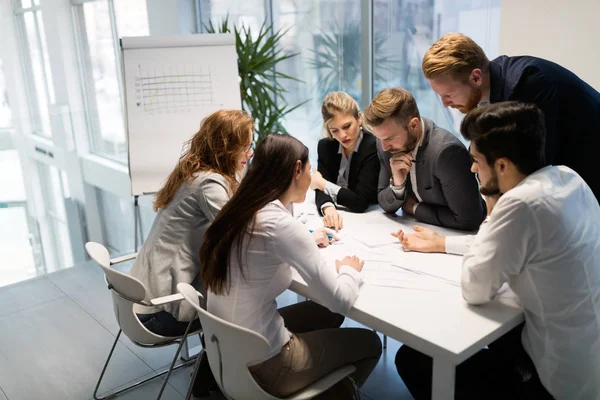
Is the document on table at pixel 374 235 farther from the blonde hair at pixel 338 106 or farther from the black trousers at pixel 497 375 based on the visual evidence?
the blonde hair at pixel 338 106

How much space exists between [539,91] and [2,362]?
9.56 ft

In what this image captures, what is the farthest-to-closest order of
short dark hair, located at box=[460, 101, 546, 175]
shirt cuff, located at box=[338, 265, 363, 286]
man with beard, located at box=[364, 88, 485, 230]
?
man with beard, located at box=[364, 88, 485, 230] → shirt cuff, located at box=[338, 265, 363, 286] → short dark hair, located at box=[460, 101, 546, 175]

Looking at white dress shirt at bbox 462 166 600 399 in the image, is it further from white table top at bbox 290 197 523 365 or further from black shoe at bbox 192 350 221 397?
black shoe at bbox 192 350 221 397

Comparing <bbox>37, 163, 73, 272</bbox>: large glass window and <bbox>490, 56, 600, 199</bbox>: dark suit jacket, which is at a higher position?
<bbox>490, 56, 600, 199</bbox>: dark suit jacket

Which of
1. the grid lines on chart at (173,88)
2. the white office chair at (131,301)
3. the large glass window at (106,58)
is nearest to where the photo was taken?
the white office chair at (131,301)

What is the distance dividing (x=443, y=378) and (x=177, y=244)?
1.17m

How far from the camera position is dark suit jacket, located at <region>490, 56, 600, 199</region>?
2.00 meters

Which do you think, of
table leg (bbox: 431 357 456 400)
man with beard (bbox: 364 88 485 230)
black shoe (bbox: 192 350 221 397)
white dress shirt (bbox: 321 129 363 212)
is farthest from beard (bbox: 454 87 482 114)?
black shoe (bbox: 192 350 221 397)

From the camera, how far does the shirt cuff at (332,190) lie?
2.58 metres

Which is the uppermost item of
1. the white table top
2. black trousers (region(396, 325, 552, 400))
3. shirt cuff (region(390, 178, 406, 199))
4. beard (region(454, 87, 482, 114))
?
beard (region(454, 87, 482, 114))

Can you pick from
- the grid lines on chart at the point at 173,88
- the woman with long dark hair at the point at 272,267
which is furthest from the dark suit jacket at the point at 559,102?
the grid lines on chart at the point at 173,88

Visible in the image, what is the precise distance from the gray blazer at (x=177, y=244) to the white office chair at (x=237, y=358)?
1.47ft

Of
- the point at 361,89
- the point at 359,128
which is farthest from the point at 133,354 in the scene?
the point at 361,89

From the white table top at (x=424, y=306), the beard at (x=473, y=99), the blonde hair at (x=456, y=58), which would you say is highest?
the blonde hair at (x=456, y=58)
